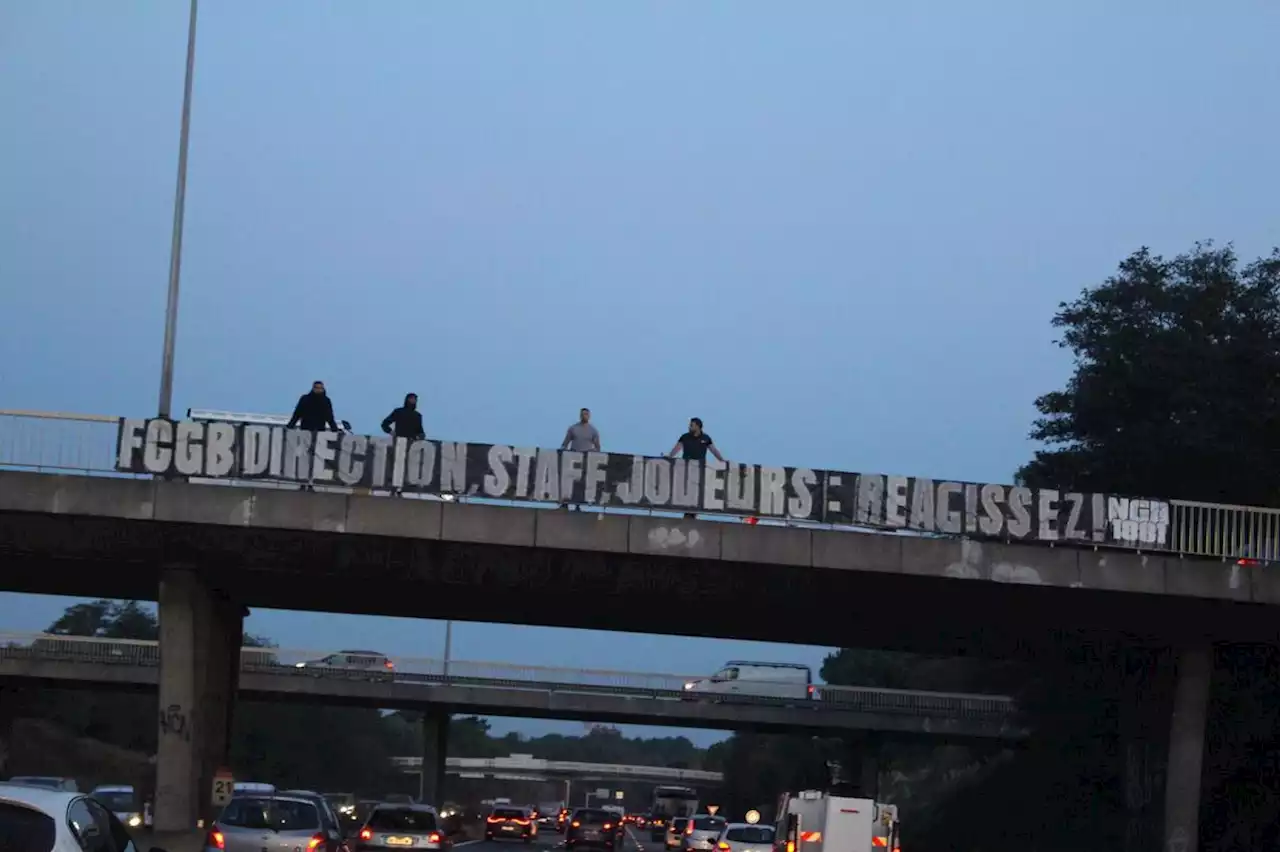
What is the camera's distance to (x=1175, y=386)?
41875mm

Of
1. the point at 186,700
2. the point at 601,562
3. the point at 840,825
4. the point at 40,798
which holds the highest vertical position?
the point at 601,562

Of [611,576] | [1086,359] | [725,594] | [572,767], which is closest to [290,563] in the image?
[611,576]

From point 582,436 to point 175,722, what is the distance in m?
9.72

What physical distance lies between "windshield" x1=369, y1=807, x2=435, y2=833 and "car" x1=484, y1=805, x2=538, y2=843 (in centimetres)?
3337

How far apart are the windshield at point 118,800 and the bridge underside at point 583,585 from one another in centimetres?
468

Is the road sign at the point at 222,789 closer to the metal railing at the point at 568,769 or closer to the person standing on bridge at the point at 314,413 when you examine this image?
the person standing on bridge at the point at 314,413

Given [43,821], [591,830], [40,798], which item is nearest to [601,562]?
[40,798]

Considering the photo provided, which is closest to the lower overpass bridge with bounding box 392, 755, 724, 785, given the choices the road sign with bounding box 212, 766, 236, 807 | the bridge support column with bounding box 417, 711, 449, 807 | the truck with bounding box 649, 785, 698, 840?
the truck with bounding box 649, 785, 698, 840

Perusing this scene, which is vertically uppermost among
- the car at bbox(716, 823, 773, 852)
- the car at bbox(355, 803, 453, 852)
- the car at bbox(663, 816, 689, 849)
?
the car at bbox(355, 803, 453, 852)

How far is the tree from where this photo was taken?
40.9 metres

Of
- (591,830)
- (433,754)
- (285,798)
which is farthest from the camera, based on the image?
(433,754)

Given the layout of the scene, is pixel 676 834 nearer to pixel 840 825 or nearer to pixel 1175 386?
pixel 1175 386

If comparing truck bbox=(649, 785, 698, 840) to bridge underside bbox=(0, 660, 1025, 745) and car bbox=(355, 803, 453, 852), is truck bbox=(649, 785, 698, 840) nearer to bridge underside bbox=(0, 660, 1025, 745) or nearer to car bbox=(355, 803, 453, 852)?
bridge underside bbox=(0, 660, 1025, 745)

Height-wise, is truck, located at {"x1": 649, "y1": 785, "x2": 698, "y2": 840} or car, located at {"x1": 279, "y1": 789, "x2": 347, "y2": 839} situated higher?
car, located at {"x1": 279, "y1": 789, "x2": 347, "y2": 839}
